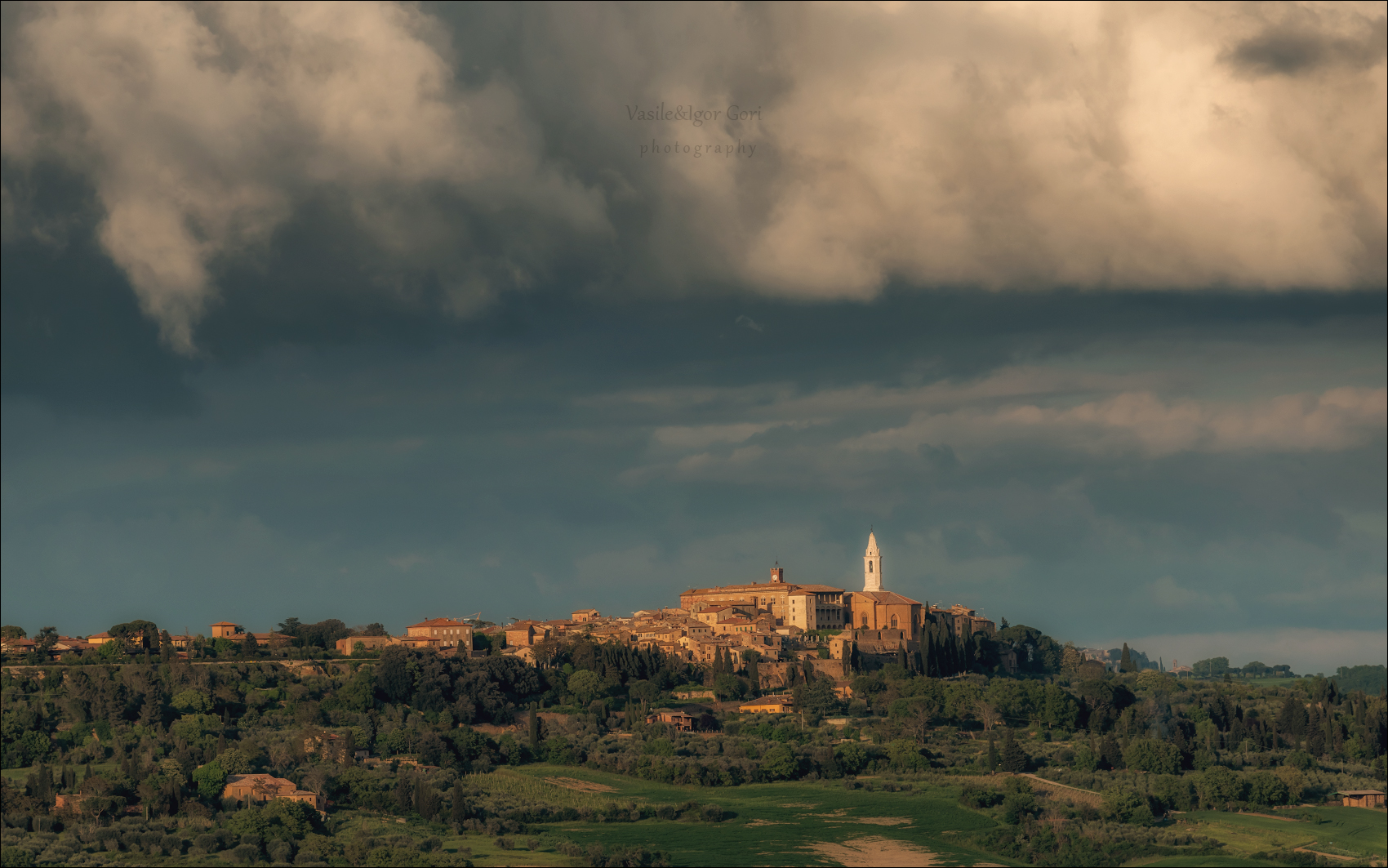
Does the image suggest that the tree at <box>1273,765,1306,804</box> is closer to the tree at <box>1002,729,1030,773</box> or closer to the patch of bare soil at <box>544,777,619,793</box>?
the tree at <box>1002,729,1030,773</box>

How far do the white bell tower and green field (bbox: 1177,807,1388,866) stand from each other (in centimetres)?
8321

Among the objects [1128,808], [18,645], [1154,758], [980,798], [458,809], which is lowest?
[458,809]

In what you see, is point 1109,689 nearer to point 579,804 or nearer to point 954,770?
point 954,770

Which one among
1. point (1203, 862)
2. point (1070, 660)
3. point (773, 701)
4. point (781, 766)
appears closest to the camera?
point (1203, 862)

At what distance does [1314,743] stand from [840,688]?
116 feet

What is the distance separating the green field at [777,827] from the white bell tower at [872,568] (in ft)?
242

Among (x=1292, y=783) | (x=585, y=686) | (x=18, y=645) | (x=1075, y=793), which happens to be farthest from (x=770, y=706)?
(x=18, y=645)

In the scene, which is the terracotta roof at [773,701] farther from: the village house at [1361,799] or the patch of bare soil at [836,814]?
the village house at [1361,799]

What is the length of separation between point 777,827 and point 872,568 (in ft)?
284

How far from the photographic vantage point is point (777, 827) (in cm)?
8325

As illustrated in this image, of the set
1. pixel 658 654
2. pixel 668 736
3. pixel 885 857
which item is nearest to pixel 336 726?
pixel 668 736

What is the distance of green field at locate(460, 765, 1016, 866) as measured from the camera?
7694 cm

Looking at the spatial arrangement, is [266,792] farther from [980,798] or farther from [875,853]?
[980,798]

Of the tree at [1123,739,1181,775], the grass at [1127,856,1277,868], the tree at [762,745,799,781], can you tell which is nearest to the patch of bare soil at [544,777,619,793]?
the tree at [762,745,799,781]
